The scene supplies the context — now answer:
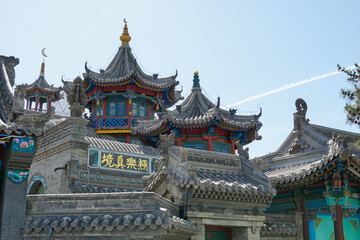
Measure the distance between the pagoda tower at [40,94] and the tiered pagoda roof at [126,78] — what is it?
8700mm

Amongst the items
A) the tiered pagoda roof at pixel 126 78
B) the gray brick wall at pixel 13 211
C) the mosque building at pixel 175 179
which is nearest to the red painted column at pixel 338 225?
the mosque building at pixel 175 179

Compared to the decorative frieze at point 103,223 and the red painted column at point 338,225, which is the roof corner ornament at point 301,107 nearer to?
the red painted column at point 338,225

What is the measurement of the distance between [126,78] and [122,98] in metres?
1.49

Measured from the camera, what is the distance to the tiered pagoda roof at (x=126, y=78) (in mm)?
28328

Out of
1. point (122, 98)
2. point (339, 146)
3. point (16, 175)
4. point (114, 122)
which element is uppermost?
point (122, 98)

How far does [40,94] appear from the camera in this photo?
3862 cm

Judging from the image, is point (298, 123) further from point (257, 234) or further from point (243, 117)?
point (257, 234)

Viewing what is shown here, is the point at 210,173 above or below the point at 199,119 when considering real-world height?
below

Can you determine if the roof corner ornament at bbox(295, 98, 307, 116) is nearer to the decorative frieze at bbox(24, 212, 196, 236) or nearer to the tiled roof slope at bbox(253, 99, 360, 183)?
the tiled roof slope at bbox(253, 99, 360, 183)

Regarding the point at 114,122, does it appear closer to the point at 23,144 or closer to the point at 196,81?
the point at 196,81

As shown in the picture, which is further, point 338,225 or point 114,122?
point 114,122

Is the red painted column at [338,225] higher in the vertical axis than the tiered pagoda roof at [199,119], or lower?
lower

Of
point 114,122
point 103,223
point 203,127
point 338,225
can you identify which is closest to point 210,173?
point 103,223

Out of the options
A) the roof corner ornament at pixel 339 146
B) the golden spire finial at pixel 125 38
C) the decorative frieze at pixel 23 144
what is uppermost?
the golden spire finial at pixel 125 38
